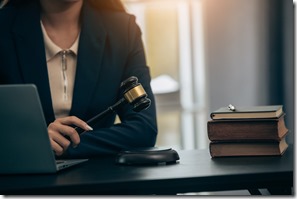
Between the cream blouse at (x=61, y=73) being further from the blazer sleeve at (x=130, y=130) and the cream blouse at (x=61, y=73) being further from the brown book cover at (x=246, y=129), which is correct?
the brown book cover at (x=246, y=129)

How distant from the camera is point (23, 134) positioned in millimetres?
1496

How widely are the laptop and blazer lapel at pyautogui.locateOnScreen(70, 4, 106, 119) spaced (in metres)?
0.65

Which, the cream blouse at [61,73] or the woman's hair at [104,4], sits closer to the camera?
the cream blouse at [61,73]

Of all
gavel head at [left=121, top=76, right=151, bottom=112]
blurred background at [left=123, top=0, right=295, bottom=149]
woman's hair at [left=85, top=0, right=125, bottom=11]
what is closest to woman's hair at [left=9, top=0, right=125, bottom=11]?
woman's hair at [left=85, top=0, right=125, bottom=11]

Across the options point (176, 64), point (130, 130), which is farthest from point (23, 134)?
point (176, 64)

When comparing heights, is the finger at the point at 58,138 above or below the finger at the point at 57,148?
above

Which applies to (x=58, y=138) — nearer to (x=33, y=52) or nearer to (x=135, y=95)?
(x=135, y=95)

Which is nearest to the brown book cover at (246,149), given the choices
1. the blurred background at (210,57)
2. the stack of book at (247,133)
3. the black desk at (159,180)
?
the stack of book at (247,133)

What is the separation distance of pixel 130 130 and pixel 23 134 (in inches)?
22.7

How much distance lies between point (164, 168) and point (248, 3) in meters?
2.46

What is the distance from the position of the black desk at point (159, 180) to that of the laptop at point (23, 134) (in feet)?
0.12

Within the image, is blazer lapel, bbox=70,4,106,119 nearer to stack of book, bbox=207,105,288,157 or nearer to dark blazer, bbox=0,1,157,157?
dark blazer, bbox=0,1,157,157

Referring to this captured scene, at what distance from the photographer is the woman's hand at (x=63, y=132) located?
169cm

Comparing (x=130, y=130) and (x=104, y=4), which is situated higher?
(x=104, y=4)
